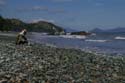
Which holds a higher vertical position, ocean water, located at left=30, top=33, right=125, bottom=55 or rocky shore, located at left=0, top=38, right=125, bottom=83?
rocky shore, located at left=0, top=38, right=125, bottom=83

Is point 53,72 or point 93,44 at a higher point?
point 53,72

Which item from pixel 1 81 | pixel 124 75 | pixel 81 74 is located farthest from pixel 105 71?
pixel 1 81

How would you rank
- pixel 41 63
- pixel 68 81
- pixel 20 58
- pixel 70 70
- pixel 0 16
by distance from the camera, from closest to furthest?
1. pixel 68 81
2. pixel 70 70
3. pixel 41 63
4. pixel 20 58
5. pixel 0 16

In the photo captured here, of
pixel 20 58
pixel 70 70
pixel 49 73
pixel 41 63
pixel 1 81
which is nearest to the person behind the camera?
pixel 1 81

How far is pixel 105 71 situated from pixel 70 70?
2142mm

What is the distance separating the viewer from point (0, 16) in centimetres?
15175

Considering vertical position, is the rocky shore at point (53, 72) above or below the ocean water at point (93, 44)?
above

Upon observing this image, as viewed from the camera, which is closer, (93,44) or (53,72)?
(53,72)

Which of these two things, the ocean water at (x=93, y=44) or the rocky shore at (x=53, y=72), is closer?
the rocky shore at (x=53, y=72)

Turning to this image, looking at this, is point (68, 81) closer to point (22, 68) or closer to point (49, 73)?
point (49, 73)

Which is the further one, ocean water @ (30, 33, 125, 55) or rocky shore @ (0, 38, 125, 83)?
ocean water @ (30, 33, 125, 55)

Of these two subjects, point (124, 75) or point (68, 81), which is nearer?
point (68, 81)

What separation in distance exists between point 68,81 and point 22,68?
316cm

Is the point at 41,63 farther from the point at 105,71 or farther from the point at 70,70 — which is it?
the point at 105,71
